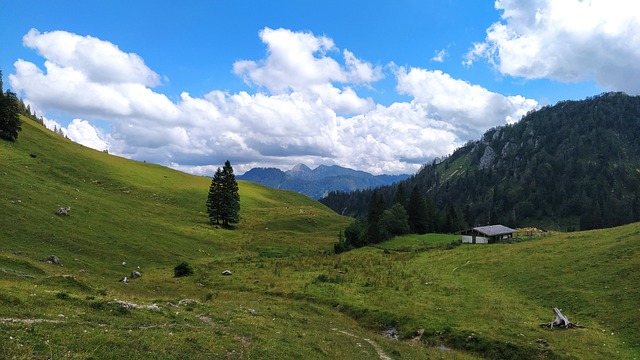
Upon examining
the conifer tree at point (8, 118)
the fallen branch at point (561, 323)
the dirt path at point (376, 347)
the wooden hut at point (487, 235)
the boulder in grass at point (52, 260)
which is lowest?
the dirt path at point (376, 347)

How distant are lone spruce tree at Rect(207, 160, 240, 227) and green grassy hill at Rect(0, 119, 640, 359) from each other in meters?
16.3

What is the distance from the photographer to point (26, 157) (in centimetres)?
8938

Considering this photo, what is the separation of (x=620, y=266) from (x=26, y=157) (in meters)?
116

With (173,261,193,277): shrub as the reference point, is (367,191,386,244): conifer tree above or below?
above

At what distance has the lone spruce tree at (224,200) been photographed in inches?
3942

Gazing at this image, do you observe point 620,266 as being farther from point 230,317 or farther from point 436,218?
point 436,218

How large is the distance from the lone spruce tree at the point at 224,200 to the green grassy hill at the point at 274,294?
641 inches

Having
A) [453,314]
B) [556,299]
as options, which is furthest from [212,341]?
[556,299]

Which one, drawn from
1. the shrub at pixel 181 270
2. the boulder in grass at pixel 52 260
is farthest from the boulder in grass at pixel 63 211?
the shrub at pixel 181 270

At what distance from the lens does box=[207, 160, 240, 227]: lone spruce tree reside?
100125mm

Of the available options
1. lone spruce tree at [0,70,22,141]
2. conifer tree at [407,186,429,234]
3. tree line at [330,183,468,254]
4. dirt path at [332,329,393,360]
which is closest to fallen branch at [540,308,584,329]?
dirt path at [332,329,393,360]

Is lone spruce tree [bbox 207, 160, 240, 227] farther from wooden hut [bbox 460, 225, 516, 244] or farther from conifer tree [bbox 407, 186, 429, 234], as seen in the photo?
wooden hut [bbox 460, 225, 516, 244]

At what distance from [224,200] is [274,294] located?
203 feet

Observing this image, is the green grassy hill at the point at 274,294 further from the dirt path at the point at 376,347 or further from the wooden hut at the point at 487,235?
the wooden hut at the point at 487,235
